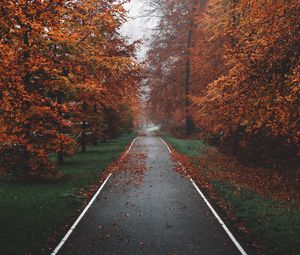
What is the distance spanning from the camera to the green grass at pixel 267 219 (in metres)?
8.28

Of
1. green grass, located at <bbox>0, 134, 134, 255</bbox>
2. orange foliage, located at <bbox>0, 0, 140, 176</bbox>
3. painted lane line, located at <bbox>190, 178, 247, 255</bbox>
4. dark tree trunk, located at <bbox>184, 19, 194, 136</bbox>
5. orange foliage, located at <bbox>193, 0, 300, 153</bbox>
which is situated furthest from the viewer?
dark tree trunk, located at <bbox>184, 19, 194, 136</bbox>

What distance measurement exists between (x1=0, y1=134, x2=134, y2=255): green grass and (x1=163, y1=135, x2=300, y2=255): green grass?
4880 millimetres

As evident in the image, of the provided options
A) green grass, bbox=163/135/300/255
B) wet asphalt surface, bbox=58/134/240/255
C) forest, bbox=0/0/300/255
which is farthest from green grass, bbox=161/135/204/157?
green grass, bbox=163/135/300/255

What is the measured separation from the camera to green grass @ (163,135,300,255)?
27.2 feet

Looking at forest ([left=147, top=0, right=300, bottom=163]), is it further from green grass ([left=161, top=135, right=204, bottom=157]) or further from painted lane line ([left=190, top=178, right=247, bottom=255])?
painted lane line ([left=190, top=178, right=247, bottom=255])

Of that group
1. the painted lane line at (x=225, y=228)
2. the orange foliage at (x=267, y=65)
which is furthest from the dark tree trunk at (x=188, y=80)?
the painted lane line at (x=225, y=228)

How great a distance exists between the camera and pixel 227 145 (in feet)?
73.4

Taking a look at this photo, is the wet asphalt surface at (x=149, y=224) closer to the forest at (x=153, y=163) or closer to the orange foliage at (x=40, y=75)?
the forest at (x=153, y=163)

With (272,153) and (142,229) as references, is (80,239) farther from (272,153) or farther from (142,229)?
(272,153)

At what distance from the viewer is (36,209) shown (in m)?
11.3

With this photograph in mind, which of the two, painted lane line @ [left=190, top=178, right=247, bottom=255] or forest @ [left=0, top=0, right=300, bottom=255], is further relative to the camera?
forest @ [left=0, top=0, right=300, bottom=255]

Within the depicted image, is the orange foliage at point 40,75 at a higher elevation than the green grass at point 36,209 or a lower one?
higher

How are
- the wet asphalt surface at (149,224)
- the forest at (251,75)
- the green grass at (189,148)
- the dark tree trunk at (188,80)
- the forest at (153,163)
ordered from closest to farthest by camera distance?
the wet asphalt surface at (149,224) < the forest at (153,163) < the forest at (251,75) < the green grass at (189,148) < the dark tree trunk at (188,80)

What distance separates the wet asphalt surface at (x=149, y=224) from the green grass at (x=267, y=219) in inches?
32.7
